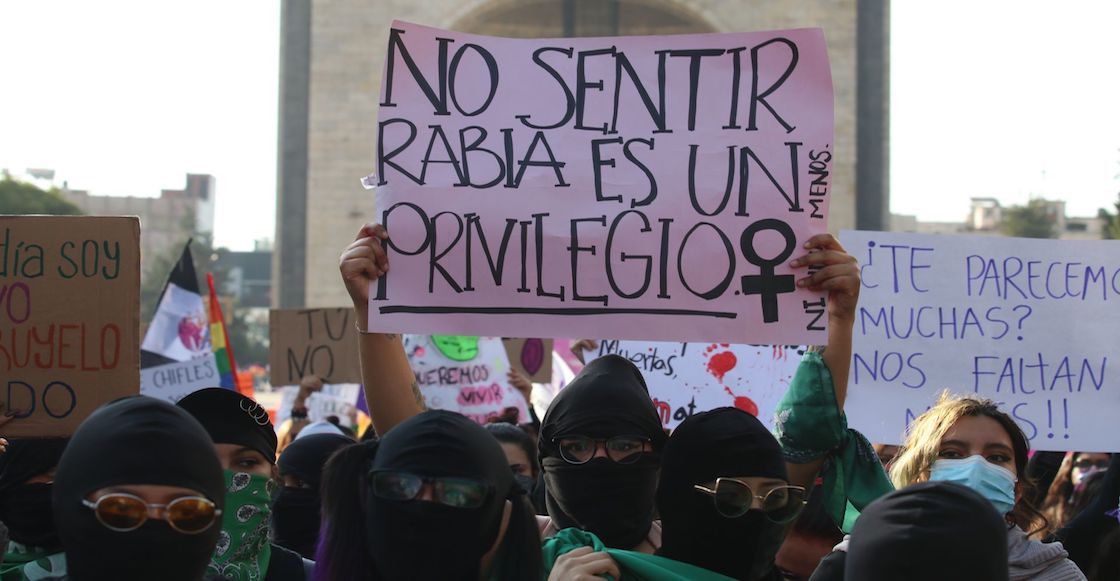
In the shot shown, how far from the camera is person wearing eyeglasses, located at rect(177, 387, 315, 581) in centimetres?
321

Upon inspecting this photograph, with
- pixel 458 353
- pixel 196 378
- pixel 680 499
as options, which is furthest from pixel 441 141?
Result: pixel 196 378

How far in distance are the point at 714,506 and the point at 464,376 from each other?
5.20 metres

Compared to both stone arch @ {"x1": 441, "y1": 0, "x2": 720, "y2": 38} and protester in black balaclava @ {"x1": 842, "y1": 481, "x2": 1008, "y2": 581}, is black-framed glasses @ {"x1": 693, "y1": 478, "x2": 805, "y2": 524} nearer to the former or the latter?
protester in black balaclava @ {"x1": 842, "y1": 481, "x2": 1008, "y2": 581}

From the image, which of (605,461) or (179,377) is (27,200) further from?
(605,461)

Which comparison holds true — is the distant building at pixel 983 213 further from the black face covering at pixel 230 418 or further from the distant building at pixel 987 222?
the black face covering at pixel 230 418

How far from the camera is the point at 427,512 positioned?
2.59 m

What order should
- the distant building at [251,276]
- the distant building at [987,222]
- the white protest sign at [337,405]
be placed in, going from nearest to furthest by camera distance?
the white protest sign at [337,405]
the distant building at [987,222]
the distant building at [251,276]

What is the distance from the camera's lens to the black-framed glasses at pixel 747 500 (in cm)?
282

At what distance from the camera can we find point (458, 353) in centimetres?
800

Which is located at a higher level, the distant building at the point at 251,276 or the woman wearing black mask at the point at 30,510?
the distant building at the point at 251,276

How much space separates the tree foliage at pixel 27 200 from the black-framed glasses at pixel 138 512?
3927 centimetres

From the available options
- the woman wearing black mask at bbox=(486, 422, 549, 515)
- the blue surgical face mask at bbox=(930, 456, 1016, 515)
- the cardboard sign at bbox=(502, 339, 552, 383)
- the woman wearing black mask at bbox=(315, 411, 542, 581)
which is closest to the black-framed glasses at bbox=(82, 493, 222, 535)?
the woman wearing black mask at bbox=(315, 411, 542, 581)

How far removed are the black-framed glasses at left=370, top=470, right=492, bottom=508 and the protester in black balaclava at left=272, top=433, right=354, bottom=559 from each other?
1.52 metres

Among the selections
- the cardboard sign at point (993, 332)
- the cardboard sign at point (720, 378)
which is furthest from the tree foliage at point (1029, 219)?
the cardboard sign at point (993, 332)
